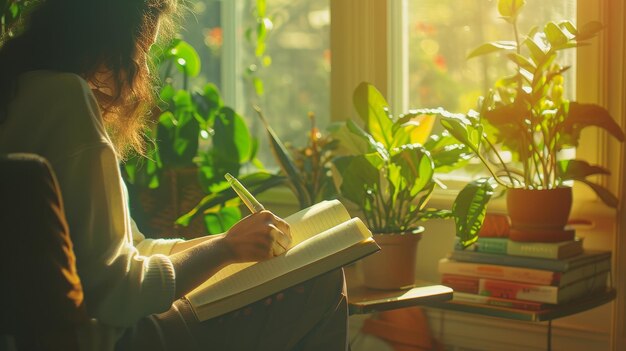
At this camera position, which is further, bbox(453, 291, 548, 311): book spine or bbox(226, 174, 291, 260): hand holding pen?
bbox(453, 291, 548, 311): book spine

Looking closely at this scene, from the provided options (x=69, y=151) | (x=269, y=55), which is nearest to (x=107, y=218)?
(x=69, y=151)

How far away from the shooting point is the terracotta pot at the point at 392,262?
1.94 metres

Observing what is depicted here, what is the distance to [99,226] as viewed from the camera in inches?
47.6

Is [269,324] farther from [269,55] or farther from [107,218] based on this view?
[269,55]

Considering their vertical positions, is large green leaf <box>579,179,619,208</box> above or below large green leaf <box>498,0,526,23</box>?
below

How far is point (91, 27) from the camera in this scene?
4.34 ft

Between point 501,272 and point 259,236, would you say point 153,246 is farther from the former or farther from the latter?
point 501,272

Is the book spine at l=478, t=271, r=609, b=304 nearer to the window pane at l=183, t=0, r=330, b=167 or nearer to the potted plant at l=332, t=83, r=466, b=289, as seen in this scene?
the potted plant at l=332, t=83, r=466, b=289

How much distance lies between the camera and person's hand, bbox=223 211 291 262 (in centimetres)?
136

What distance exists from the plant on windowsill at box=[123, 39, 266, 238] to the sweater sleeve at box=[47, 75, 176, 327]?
114 cm

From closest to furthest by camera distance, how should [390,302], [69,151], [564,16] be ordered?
[69,151] < [390,302] < [564,16]

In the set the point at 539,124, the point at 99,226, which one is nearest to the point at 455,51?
the point at 539,124

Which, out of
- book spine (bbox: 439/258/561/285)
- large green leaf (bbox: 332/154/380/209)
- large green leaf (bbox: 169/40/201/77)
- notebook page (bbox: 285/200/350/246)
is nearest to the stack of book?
book spine (bbox: 439/258/561/285)

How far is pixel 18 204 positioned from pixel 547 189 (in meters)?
1.27
